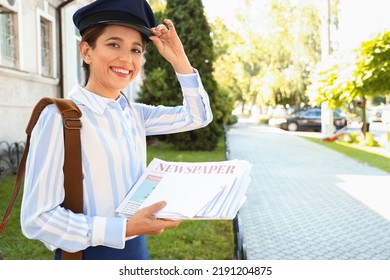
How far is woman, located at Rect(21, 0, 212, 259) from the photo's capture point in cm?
104

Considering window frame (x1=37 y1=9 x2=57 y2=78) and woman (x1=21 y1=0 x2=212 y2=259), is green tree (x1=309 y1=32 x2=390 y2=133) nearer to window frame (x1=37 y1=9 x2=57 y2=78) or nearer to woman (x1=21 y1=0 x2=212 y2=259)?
window frame (x1=37 y1=9 x2=57 y2=78)

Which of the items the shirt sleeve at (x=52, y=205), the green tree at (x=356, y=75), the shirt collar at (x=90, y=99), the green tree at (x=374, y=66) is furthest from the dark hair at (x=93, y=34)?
the green tree at (x=374, y=66)

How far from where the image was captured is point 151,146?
11906 millimetres

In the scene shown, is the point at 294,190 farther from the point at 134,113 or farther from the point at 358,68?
the point at 134,113

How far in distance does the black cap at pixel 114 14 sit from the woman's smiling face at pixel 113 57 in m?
0.02

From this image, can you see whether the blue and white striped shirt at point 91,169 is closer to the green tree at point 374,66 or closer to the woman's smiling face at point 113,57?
the woman's smiling face at point 113,57

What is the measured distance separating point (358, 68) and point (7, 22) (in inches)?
291

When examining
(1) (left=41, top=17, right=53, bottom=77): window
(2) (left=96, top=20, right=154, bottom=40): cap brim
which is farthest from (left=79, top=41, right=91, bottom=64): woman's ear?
(1) (left=41, top=17, right=53, bottom=77): window

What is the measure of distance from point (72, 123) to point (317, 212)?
14.6 feet

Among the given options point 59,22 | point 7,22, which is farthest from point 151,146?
point 7,22

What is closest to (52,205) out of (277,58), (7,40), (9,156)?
(9,156)

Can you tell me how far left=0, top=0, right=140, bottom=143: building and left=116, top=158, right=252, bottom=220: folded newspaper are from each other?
390 cm

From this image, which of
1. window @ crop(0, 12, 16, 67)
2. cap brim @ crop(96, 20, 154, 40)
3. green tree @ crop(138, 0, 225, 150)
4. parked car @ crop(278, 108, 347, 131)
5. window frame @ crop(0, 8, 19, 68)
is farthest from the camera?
parked car @ crop(278, 108, 347, 131)

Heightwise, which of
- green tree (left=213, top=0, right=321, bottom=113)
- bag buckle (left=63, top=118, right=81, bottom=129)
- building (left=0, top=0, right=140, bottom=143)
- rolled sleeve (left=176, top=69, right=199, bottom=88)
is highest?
green tree (left=213, top=0, right=321, bottom=113)
